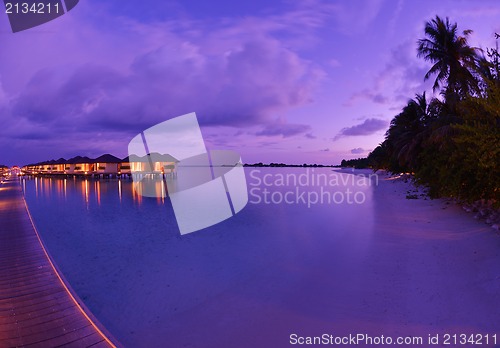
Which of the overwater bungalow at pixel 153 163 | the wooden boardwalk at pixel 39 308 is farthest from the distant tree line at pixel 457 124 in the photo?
the overwater bungalow at pixel 153 163

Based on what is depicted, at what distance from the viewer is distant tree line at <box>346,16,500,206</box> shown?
22.2ft

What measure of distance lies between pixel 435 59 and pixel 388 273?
1600cm

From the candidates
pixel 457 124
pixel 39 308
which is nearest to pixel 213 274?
pixel 39 308

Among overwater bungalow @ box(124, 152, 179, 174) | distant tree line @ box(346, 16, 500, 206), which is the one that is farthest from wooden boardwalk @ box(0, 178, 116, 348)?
overwater bungalow @ box(124, 152, 179, 174)

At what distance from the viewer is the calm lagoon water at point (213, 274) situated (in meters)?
4.96

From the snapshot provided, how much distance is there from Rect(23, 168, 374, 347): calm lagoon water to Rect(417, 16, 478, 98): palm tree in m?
9.27

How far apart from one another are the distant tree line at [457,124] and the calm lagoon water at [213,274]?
11.2ft

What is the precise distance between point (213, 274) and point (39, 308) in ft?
11.5

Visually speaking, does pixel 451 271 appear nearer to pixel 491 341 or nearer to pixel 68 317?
pixel 491 341

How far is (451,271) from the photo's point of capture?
6.34 m

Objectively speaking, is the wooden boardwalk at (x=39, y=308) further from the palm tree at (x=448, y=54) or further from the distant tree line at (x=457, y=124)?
the palm tree at (x=448, y=54)

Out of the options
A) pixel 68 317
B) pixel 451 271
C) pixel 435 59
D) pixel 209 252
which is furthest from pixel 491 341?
pixel 435 59

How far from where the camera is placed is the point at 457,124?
7707mm

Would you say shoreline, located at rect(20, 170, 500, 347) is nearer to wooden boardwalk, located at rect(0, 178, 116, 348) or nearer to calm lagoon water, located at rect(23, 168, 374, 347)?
calm lagoon water, located at rect(23, 168, 374, 347)
